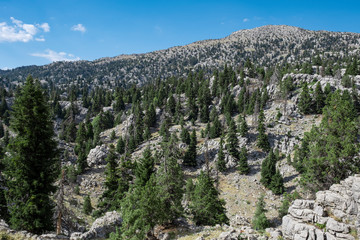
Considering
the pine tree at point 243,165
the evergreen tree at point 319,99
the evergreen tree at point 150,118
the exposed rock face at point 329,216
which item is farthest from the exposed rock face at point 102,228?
the evergreen tree at point 319,99

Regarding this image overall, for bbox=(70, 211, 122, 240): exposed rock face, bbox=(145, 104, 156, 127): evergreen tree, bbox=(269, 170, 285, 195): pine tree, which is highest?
bbox=(145, 104, 156, 127): evergreen tree

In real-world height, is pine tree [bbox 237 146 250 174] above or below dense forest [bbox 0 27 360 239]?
below

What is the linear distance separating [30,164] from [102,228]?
9.33m

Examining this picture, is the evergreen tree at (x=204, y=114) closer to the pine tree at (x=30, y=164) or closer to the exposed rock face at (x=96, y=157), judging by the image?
the exposed rock face at (x=96, y=157)

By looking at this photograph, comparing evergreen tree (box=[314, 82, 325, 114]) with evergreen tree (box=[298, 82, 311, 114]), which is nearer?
evergreen tree (box=[314, 82, 325, 114])

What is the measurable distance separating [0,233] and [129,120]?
258ft

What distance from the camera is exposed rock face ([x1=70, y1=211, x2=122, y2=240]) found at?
18.3 meters

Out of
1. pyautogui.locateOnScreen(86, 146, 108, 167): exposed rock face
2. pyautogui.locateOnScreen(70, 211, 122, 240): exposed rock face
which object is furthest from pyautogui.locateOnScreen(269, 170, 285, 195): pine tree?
pyautogui.locateOnScreen(86, 146, 108, 167): exposed rock face

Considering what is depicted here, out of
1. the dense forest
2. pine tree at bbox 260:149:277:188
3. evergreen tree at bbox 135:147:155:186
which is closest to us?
the dense forest

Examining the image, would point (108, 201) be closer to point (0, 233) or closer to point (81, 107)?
point (0, 233)

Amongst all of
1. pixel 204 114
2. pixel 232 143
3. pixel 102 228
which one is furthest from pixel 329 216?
pixel 204 114

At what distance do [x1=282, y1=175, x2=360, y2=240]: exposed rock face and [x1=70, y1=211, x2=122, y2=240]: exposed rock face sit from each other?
53.6 ft

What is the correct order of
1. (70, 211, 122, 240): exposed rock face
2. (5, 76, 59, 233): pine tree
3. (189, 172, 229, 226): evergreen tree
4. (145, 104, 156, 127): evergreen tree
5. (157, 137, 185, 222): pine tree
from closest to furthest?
(5, 76, 59, 233): pine tree, (70, 211, 122, 240): exposed rock face, (157, 137, 185, 222): pine tree, (189, 172, 229, 226): evergreen tree, (145, 104, 156, 127): evergreen tree

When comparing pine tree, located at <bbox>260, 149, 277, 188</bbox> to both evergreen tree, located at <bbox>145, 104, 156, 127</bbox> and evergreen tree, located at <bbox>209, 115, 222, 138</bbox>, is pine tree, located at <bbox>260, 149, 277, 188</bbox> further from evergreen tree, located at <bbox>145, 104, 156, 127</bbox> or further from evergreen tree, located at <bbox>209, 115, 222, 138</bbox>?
evergreen tree, located at <bbox>145, 104, 156, 127</bbox>
